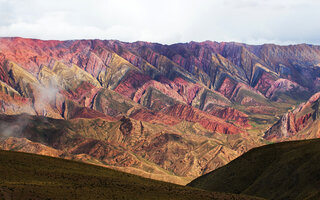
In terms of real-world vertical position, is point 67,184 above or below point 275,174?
above

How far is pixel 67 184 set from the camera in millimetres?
90312

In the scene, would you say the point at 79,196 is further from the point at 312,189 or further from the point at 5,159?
the point at 312,189

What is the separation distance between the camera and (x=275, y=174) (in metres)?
A: 131

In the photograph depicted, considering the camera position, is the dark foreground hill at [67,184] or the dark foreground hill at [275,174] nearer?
the dark foreground hill at [67,184]

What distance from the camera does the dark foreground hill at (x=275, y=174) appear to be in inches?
4563

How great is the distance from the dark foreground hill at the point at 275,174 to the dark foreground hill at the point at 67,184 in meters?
28.6

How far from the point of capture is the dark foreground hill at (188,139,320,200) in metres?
116

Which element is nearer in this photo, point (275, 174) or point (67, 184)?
point (67, 184)

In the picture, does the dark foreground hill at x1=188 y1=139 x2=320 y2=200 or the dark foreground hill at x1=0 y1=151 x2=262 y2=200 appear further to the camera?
the dark foreground hill at x1=188 y1=139 x2=320 y2=200

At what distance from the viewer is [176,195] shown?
9081cm

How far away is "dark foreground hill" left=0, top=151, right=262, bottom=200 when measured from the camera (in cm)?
7806

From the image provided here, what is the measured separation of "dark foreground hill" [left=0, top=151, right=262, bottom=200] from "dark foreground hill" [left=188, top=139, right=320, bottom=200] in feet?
93.8

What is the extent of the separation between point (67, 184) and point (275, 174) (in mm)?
69429

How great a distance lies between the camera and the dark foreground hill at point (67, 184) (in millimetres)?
78062
